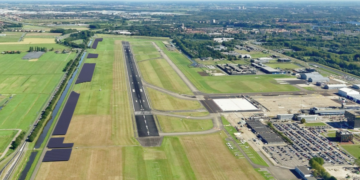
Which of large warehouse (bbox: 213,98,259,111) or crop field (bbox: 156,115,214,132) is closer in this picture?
crop field (bbox: 156,115,214,132)

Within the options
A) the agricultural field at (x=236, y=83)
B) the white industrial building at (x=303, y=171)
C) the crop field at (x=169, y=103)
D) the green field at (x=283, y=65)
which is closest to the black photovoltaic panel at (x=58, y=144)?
the crop field at (x=169, y=103)

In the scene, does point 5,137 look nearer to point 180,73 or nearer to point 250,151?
point 250,151

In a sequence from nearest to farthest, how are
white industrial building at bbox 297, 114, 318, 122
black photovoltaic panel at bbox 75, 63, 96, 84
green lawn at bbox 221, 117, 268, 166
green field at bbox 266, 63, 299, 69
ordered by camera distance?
green lawn at bbox 221, 117, 268, 166
white industrial building at bbox 297, 114, 318, 122
black photovoltaic panel at bbox 75, 63, 96, 84
green field at bbox 266, 63, 299, 69

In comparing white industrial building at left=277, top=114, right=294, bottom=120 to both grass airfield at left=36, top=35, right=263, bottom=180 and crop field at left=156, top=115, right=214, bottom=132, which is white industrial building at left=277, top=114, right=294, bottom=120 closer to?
crop field at left=156, top=115, right=214, bottom=132

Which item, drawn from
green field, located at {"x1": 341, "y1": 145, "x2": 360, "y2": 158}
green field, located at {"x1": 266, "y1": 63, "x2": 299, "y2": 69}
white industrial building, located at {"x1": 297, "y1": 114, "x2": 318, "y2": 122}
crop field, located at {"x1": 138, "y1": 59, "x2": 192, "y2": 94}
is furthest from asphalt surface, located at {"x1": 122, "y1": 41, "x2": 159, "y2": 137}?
green field, located at {"x1": 266, "y1": 63, "x2": 299, "y2": 69}

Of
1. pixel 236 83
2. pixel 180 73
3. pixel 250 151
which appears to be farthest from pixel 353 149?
pixel 180 73

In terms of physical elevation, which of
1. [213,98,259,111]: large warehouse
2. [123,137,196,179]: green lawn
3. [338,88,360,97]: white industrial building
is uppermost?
[338,88,360,97]: white industrial building
